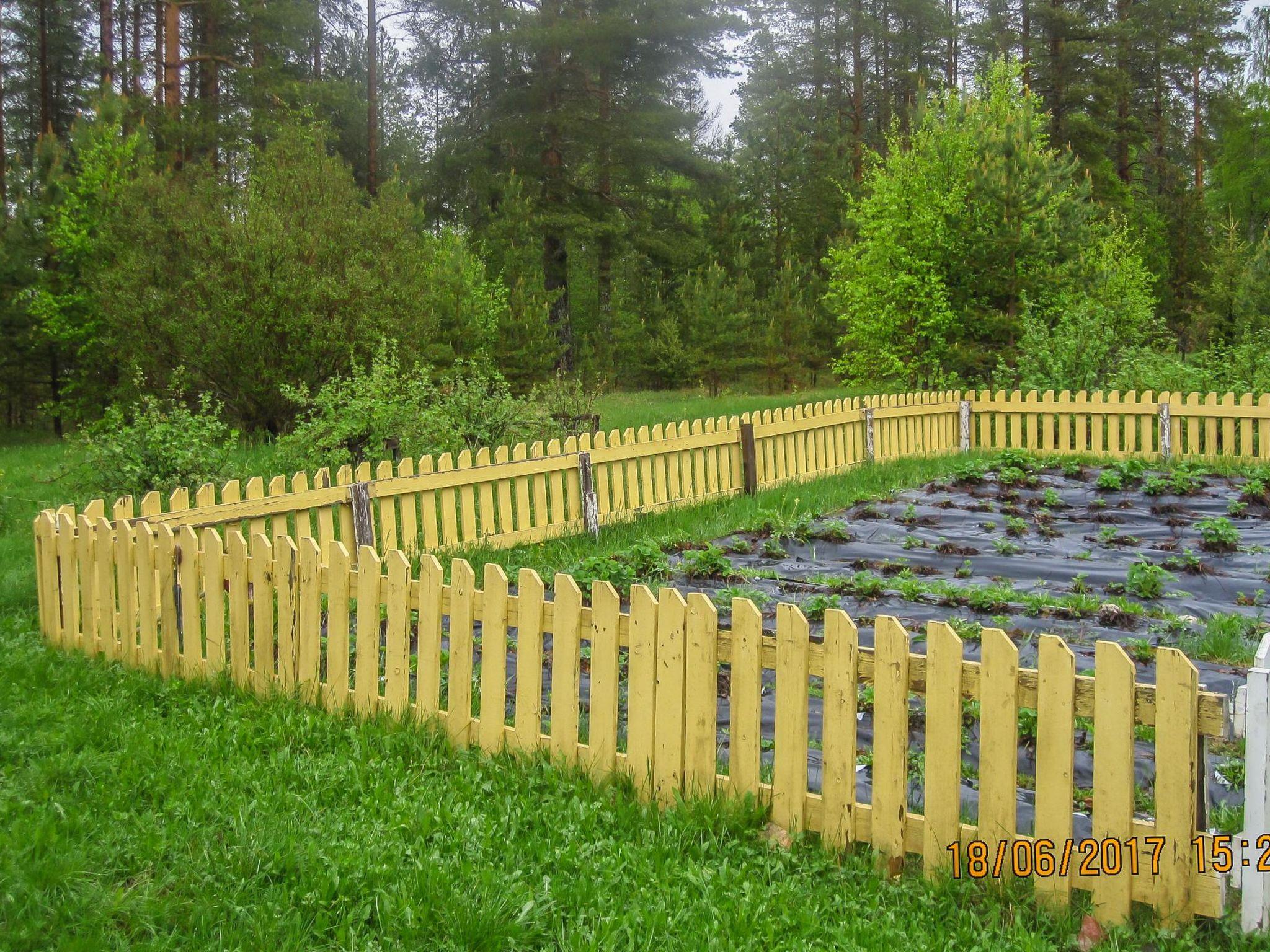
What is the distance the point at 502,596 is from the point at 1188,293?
3479 centimetres

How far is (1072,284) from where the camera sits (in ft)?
59.5

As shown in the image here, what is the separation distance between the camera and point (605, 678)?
4133 millimetres

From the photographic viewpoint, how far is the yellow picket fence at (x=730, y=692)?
319 cm

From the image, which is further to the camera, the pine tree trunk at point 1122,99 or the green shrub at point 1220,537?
the pine tree trunk at point 1122,99

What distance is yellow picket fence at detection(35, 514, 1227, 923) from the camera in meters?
3.19

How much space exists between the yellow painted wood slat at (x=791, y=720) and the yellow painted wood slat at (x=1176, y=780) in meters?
1.14

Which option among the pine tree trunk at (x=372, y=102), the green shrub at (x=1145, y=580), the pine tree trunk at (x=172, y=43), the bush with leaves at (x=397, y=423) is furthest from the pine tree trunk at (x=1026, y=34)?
the green shrub at (x=1145, y=580)

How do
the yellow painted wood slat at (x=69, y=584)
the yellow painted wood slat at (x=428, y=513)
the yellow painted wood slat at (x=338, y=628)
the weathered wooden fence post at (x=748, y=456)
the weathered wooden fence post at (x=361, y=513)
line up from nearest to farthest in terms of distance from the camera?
the yellow painted wood slat at (x=338, y=628) → the yellow painted wood slat at (x=69, y=584) → the weathered wooden fence post at (x=361, y=513) → the yellow painted wood slat at (x=428, y=513) → the weathered wooden fence post at (x=748, y=456)

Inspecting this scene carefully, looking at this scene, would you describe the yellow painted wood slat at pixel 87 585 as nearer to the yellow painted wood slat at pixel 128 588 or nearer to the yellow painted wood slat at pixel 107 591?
the yellow painted wood slat at pixel 107 591

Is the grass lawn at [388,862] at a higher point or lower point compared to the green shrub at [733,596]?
lower

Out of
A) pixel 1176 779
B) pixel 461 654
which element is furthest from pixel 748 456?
pixel 1176 779

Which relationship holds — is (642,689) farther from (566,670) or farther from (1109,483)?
(1109,483)

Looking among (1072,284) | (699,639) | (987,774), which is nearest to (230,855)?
(699,639)
